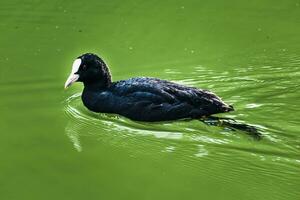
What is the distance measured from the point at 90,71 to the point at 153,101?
87 centimetres

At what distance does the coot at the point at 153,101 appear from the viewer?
627 centimetres

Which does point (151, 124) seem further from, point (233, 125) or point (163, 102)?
point (233, 125)

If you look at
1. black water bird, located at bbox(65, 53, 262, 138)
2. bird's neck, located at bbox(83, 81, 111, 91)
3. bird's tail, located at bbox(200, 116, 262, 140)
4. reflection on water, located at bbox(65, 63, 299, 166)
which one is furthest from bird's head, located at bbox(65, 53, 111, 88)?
bird's tail, located at bbox(200, 116, 262, 140)

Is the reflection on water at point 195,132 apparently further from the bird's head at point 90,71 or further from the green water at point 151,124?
the bird's head at point 90,71

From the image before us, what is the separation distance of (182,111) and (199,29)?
3740 mm

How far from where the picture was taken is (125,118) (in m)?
6.42

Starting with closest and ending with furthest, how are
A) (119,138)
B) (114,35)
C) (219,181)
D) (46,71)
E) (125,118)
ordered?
(219,181), (119,138), (125,118), (46,71), (114,35)

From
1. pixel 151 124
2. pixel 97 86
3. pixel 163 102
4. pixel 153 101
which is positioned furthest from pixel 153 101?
pixel 97 86

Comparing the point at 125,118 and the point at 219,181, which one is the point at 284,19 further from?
the point at 219,181

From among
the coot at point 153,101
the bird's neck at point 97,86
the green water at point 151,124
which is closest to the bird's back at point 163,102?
the coot at point 153,101

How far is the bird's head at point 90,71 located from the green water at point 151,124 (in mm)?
355

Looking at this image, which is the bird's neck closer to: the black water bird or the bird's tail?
the black water bird

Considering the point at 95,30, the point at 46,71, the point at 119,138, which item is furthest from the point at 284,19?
the point at 119,138

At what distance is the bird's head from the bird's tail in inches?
49.2
